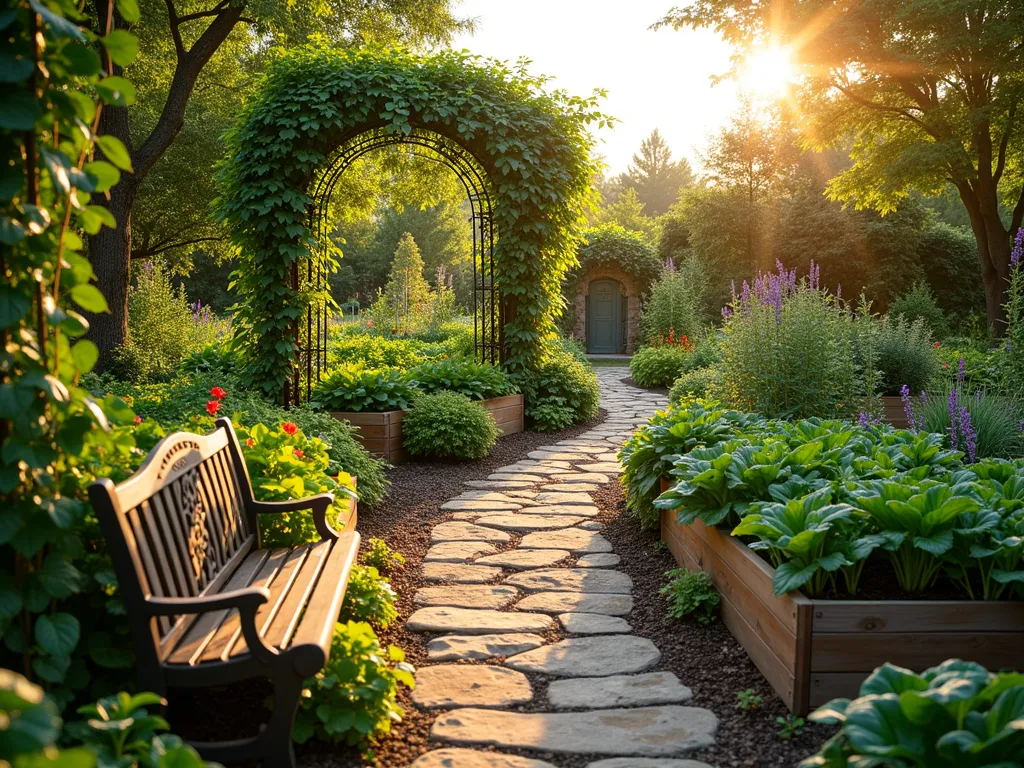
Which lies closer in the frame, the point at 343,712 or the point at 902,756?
the point at 902,756

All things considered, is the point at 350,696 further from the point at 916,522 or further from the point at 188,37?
the point at 188,37

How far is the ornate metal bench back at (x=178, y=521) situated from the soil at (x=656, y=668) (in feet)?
1.35

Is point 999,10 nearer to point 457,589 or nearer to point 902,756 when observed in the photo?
point 457,589

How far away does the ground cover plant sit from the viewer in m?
2.80

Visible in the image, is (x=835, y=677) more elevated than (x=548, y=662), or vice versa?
(x=835, y=677)

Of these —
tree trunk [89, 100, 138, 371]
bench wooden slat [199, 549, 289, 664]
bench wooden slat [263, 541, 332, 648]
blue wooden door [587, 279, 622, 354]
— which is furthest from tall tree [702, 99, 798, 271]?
bench wooden slat [199, 549, 289, 664]

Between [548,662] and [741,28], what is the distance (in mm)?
16596

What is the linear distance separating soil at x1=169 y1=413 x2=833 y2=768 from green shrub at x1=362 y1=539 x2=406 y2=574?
0.25ft

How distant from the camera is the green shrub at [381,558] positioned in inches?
168

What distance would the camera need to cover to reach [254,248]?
26.1ft

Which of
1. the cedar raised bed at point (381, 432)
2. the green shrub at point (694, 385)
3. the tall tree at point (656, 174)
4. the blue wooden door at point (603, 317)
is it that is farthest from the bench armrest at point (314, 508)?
the tall tree at point (656, 174)

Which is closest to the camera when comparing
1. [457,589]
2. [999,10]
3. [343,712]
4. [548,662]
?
[343,712]

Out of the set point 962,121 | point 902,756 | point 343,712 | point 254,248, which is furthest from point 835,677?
point 962,121

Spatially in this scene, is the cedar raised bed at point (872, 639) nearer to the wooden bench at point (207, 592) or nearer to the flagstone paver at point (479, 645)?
the flagstone paver at point (479, 645)
